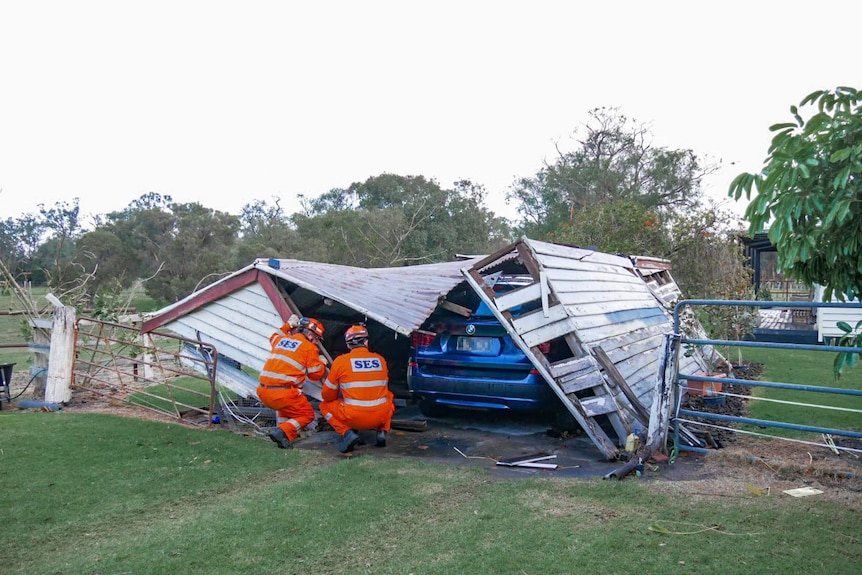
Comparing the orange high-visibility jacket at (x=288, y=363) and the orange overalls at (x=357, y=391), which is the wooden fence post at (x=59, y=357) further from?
the orange overalls at (x=357, y=391)

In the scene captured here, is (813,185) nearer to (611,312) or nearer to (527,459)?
(527,459)

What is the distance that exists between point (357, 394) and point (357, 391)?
3 centimetres

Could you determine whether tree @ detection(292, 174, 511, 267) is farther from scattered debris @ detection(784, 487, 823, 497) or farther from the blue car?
scattered debris @ detection(784, 487, 823, 497)

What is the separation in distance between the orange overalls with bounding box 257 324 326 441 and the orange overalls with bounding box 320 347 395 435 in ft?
0.96

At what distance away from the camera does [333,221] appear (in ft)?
89.5

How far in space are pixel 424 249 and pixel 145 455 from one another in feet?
79.9

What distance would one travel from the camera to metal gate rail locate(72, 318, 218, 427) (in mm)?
7910

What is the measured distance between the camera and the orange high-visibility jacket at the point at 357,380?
6.47 meters

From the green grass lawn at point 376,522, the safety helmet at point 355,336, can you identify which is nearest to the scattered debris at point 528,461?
the green grass lawn at point 376,522

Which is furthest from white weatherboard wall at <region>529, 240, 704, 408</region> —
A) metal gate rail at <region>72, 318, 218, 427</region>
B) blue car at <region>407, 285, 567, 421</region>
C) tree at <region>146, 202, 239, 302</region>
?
tree at <region>146, 202, 239, 302</region>

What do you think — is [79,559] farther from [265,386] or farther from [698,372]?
[698,372]

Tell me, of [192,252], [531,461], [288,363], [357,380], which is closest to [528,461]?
[531,461]

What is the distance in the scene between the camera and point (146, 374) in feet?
36.5

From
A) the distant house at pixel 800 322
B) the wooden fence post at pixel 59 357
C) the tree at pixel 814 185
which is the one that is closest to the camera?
the tree at pixel 814 185
